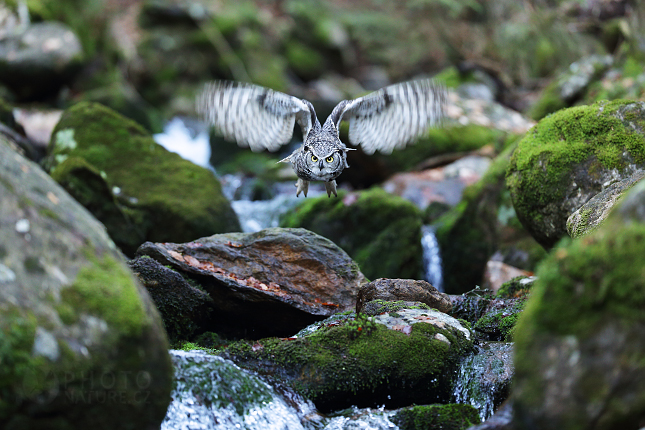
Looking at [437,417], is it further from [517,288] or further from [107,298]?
[517,288]

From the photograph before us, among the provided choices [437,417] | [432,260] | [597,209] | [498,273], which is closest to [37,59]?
[432,260]

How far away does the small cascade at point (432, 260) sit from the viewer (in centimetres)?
874

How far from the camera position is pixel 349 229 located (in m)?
8.58

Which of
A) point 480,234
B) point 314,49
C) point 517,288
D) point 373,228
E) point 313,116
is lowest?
point 314,49

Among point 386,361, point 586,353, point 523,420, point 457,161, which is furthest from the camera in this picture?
point 457,161

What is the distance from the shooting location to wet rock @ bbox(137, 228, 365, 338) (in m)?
5.58

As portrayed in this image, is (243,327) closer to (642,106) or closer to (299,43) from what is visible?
(642,106)

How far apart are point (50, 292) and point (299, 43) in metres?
20.8

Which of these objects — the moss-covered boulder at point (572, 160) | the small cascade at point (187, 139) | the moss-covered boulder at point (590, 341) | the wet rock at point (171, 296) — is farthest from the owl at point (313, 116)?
the small cascade at point (187, 139)

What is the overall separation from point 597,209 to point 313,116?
2778 mm

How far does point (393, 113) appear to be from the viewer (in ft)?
20.5

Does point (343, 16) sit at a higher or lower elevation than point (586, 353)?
lower

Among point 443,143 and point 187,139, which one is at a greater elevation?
point 443,143

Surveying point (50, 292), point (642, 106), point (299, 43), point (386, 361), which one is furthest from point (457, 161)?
point (299, 43)
